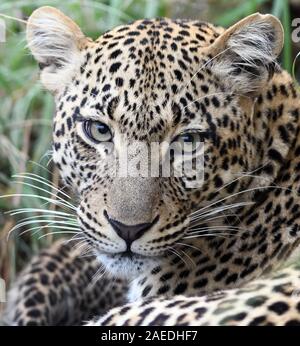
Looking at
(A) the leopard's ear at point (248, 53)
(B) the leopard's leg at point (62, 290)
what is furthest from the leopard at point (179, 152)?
(B) the leopard's leg at point (62, 290)

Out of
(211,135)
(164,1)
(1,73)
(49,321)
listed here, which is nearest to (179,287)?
(211,135)

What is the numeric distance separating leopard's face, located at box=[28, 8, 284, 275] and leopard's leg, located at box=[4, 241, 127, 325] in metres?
1.67

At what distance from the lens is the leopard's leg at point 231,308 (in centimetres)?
378

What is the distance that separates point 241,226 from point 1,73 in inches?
121

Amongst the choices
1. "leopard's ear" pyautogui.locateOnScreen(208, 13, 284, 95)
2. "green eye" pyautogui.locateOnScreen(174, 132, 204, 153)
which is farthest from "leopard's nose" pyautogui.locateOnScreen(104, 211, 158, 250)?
"leopard's ear" pyautogui.locateOnScreen(208, 13, 284, 95)

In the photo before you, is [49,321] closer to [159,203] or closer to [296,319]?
[159,203]

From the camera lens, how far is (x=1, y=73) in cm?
724

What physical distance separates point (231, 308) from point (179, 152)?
0.97 metres

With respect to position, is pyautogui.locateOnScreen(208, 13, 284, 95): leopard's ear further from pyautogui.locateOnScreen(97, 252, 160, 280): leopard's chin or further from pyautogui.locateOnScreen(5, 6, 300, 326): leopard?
pyautogui.locateOnScreen(97, 252, 160, 280): leopard's chin

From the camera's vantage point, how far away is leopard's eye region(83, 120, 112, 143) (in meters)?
4.65

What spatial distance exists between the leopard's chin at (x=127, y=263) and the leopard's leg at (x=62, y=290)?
166 centimetres

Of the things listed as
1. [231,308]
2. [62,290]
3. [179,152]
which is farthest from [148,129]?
[62,290]

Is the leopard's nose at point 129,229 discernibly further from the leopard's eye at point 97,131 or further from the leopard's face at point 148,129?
the leopard's eye at point 97,131

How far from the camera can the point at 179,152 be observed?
15.2ft
